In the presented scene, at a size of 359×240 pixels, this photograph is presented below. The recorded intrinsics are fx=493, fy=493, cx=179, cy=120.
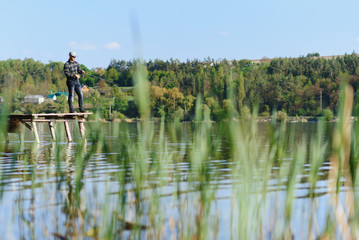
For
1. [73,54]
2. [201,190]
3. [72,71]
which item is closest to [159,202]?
[201,190]

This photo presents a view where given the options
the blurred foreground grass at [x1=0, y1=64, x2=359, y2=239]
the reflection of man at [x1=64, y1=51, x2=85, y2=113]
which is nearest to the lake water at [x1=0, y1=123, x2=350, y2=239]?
the blurred foreground grass at [x1=0, y1=64, x2=359, y2=239]

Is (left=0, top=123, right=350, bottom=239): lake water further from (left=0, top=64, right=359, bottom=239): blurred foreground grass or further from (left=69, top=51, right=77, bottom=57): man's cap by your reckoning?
(left=69, top=51, right=77, bottom=57): man's cap

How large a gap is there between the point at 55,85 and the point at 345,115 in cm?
17461

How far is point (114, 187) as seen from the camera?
857cm

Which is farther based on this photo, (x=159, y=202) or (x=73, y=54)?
(x=73, y=54)

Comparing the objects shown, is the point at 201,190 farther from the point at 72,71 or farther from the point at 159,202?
the point at 72,71

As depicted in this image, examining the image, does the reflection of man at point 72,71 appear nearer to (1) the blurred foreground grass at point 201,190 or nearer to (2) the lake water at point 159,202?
(2) the lake water at point 159,202

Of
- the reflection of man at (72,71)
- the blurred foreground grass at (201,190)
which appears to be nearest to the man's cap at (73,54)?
the reflection of man at (72,71)

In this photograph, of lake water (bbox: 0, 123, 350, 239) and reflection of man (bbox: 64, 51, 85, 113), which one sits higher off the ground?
reflection of man (bbox: 64, 51, 85, 113)

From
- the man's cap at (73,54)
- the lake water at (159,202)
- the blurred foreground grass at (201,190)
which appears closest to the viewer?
the blurred foreground grass at (201,190)

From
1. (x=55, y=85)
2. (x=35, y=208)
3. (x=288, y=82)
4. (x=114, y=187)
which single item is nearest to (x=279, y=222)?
(x=35, y=208)

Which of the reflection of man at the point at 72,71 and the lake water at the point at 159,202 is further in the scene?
the reflection of man at the point at 72,71

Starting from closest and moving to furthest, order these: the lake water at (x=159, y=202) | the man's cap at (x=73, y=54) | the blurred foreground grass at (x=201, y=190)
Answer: the blurred foreground grass at (x=201, y=190), the lake water at (x=159, y=202), the man's cap at (x=73, y=54)

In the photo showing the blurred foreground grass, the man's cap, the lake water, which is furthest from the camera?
the man's cap
